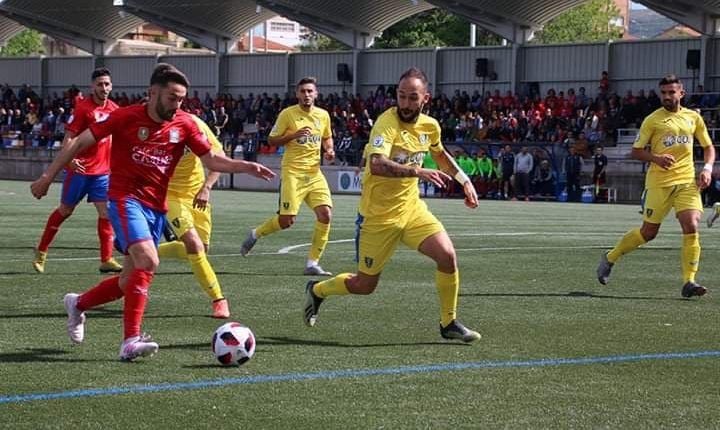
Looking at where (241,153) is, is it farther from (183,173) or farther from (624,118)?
(183,173)

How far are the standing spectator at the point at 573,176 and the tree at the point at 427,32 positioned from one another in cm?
4793

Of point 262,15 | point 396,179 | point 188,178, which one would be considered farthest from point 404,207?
point 262,15

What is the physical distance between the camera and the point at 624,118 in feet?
133

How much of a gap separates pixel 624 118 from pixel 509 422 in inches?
1391

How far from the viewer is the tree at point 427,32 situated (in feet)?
285

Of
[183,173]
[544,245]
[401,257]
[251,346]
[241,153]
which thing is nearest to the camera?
[251,346]

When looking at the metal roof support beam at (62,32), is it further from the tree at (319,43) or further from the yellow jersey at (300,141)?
the yellow jersey at (300,141)

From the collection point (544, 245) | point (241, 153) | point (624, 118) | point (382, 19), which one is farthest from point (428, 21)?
point (544, 245)

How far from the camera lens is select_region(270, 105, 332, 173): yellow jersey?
14.9m

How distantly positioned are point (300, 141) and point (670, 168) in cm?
439

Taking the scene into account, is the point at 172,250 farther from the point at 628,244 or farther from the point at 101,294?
the point at 628,244

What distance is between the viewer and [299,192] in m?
14.8

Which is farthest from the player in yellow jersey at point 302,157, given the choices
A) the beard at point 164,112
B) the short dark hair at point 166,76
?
the short dark hair at point 166,76

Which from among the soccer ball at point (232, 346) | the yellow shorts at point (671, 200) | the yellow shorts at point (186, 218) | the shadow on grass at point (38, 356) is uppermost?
the yellow shorts at point (671, 200)
